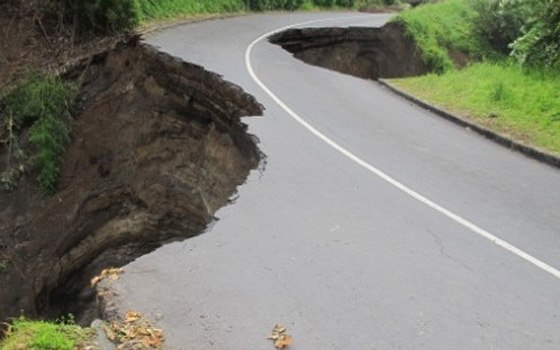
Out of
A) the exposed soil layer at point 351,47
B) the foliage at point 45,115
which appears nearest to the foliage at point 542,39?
the exposed soil layer at point 351,47

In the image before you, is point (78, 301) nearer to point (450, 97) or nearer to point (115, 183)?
point (115, 183)

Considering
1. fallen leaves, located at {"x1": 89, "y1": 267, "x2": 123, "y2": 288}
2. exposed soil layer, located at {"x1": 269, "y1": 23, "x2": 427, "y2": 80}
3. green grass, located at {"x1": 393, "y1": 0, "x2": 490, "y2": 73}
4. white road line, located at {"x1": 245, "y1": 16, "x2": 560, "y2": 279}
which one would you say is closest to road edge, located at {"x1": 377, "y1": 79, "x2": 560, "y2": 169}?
white road line, located at {"x1": 245, "y1": 16, "x2": 560, "y2": 279}

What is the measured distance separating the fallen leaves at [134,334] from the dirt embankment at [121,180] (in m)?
7.18

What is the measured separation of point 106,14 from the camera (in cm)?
1664

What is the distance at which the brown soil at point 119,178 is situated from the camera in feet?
42.3

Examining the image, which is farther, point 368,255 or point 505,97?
point 505,97

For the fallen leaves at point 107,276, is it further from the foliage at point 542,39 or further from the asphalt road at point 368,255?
the foliage at point 542,39

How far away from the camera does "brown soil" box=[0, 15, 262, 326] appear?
1290 cm

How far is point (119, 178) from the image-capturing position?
48.2 ft

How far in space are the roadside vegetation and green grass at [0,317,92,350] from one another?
8890 millimetres

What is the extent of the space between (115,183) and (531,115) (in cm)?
993

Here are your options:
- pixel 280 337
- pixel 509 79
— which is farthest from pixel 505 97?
pixel 280 337

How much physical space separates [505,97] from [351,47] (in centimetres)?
1068

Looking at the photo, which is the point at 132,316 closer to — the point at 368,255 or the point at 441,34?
the point at 368,255
